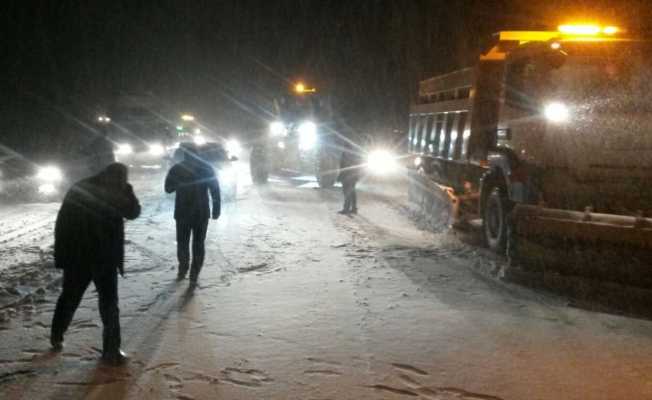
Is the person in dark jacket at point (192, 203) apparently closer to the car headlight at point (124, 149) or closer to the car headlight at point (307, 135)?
the car headlight at point (307, 135)

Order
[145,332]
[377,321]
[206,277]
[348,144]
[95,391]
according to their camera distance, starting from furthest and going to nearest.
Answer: [348,144], [206,277], [377,321], [145,332], [95,391]

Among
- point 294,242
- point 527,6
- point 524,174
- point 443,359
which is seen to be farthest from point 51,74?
point 443,359

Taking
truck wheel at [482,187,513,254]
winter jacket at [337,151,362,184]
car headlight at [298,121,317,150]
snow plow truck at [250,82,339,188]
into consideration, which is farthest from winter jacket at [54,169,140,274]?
car headlight at [298,121,317,150]

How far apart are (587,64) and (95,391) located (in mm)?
6800

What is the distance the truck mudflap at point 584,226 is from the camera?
22.4ft

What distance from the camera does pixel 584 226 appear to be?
711 cm

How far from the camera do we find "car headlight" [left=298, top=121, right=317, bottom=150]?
1922cm

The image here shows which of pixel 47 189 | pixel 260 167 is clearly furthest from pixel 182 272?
pixel 260 167

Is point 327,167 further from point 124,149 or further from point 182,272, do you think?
point 124,149

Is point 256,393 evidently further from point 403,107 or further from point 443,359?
point 403,107

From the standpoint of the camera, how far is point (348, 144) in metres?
15.5

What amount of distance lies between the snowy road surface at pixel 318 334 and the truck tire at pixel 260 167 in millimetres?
10540

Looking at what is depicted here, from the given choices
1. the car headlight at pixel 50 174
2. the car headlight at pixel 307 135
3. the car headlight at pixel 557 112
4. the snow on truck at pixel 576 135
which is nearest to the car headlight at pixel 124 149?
the car headlight at pixel 50 174

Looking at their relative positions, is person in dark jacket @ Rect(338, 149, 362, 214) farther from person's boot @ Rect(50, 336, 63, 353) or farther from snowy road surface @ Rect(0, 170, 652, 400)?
person's boot @ Rect(50, 336, 63, 353)
